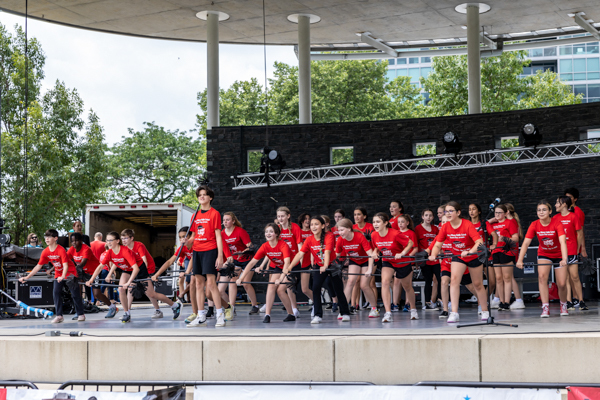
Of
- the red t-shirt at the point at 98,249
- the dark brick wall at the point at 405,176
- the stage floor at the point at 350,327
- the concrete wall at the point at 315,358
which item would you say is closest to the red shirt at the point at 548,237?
the stage floor at the point at 350,327

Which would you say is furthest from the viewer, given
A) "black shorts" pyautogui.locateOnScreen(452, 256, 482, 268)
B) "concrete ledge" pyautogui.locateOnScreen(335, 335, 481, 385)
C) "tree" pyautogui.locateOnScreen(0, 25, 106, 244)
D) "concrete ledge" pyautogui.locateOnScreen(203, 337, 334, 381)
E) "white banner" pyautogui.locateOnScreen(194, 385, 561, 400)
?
"tree" pyautogui.locateOnScreen(0, 25, 106, 244)

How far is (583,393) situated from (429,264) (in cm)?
771

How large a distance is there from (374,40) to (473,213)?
1423cm

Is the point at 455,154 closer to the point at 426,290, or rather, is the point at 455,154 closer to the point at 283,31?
the point at 426,290

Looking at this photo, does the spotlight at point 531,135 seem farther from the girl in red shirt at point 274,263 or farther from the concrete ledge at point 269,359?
the concrete ledge at point 269,359

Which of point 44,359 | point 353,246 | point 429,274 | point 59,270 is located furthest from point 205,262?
point 429,274

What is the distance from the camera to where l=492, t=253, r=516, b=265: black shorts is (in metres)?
12.7

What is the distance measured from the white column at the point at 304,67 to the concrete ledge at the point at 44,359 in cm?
1487

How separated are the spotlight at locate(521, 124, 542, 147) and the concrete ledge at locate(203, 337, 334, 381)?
34.5 feet

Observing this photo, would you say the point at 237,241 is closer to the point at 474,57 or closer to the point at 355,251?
the point at 355,251

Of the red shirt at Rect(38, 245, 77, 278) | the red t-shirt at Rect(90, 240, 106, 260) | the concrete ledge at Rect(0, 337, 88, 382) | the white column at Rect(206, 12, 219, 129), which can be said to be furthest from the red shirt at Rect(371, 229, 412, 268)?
the white column at Rect(206, 12, 219, 129)

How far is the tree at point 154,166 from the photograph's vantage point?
48.5 metres

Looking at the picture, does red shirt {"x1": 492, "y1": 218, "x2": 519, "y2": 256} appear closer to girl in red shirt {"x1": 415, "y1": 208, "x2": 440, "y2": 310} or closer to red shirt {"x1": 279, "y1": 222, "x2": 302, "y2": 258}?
girl in red shirt {"x1": 415, "y1": 208, "x2": 440, "y2": 310}

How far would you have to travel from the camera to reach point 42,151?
30219 mm
